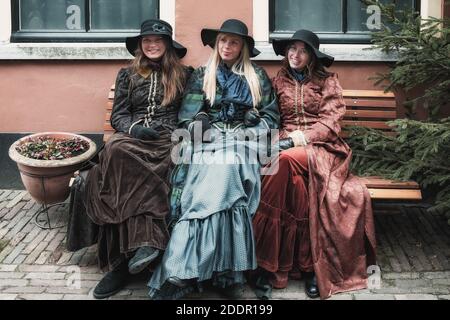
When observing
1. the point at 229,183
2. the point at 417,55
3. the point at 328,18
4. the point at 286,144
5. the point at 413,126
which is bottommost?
the point at 229,183

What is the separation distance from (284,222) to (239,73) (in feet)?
4.27

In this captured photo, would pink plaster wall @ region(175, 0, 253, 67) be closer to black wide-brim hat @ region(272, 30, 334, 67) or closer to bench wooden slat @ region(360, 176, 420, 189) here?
black wide-brim hat @ region(272, 30, 334, 67)

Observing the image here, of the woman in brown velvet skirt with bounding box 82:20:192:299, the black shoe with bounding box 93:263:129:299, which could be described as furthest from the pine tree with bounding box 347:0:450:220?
the black shoe with bounding box 93:263:129:299

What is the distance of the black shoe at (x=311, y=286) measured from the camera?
4355 millimetres

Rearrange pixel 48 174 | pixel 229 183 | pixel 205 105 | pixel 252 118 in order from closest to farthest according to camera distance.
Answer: pixel 229 183 → pixel 252 118 → pixel 205 105 → pixel 48 174

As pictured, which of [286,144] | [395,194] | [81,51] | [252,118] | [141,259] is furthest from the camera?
[81,51]

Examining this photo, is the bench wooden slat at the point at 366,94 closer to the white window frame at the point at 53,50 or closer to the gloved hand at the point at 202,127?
the gloved hand at the point at 202,127

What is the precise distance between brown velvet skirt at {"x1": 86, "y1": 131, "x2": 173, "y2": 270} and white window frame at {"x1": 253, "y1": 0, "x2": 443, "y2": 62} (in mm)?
1735

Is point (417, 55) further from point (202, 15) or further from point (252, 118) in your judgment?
point (202, 15)

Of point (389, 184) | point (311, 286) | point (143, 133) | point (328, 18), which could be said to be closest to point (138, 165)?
point (143, 133)

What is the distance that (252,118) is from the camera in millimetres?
4922

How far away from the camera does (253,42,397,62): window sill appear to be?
228 inches

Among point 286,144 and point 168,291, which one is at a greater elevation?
point 286,144

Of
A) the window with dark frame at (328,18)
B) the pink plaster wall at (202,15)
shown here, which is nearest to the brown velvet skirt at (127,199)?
the pink plaster wall at (202,15)
